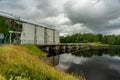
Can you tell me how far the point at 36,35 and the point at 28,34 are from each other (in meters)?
7.63

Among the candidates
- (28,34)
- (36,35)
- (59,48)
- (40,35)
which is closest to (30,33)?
(28,34)

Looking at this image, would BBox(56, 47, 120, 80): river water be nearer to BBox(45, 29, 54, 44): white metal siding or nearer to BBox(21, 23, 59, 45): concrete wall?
BBox(21, 23, 59, 45): concrete wall

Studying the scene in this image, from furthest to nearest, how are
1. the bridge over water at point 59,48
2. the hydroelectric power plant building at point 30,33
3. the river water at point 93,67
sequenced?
the bridge over water at point 59,48, the hydroelectric power plant building at point 30,33, the river water at point 93,67

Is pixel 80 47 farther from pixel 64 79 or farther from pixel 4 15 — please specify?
pixel 64 79

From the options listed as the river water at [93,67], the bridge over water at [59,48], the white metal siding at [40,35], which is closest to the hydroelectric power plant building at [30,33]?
the white metal siding at [40,35]

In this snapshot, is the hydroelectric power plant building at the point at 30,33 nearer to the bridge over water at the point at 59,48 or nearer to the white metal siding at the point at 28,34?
the white metal siding at the point at 28,34

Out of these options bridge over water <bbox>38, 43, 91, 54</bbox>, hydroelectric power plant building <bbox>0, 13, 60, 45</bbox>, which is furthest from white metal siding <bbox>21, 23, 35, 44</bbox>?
bridge over water <bbox>38, 43, 91, 54</bbox>

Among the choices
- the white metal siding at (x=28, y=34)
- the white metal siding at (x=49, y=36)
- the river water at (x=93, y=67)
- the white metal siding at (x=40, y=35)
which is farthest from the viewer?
the white metal siding at (x=49, y=36)

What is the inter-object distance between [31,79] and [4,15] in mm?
40565

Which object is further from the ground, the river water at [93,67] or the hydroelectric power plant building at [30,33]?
the hydroelectric power plant building at [30,33]

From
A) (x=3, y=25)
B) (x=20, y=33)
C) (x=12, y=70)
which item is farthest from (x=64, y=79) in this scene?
(x=20, y=33)

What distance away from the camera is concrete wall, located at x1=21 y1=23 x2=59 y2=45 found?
61.4 meters

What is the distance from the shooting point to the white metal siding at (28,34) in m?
59.6

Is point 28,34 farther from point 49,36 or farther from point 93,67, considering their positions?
point 93,67
